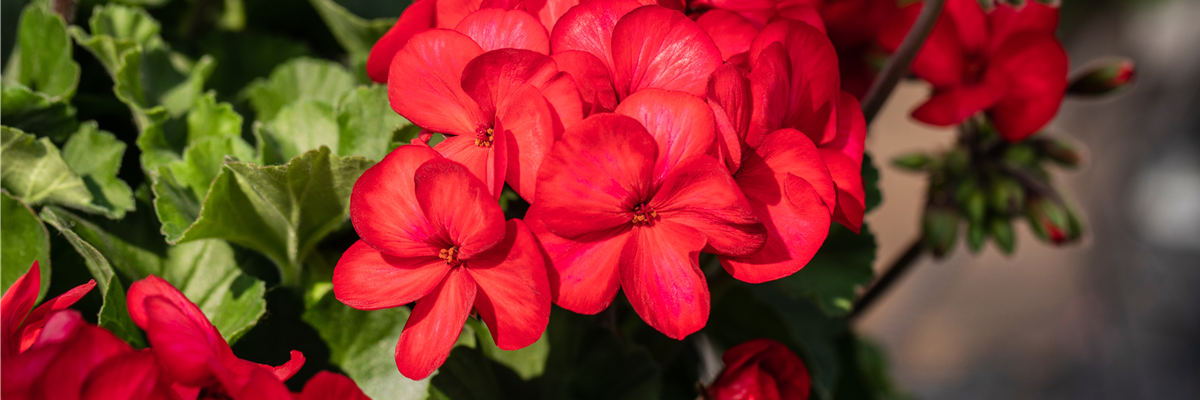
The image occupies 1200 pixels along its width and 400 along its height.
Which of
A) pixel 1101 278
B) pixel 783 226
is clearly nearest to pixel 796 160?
pixel 783 226

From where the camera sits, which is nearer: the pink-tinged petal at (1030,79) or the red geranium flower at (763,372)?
the red geranium flower at (763,372)

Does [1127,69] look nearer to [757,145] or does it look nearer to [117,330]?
[757,145]

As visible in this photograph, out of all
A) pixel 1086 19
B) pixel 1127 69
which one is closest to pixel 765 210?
pixel 1127 69

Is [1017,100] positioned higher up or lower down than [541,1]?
lower down

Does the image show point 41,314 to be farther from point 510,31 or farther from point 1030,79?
point 1030,79

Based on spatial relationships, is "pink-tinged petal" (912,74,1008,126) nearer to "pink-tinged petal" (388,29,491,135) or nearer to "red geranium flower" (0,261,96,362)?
"pink-tinged petal" (388,29,491,135)

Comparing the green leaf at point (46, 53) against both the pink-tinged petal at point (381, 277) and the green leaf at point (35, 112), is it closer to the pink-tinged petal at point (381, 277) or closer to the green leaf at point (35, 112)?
the green leaf at point (35, 112)

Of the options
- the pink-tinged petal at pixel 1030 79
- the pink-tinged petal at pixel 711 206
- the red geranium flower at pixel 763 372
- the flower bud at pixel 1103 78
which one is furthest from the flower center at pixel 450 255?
the flower bud at pixel 1103 78
